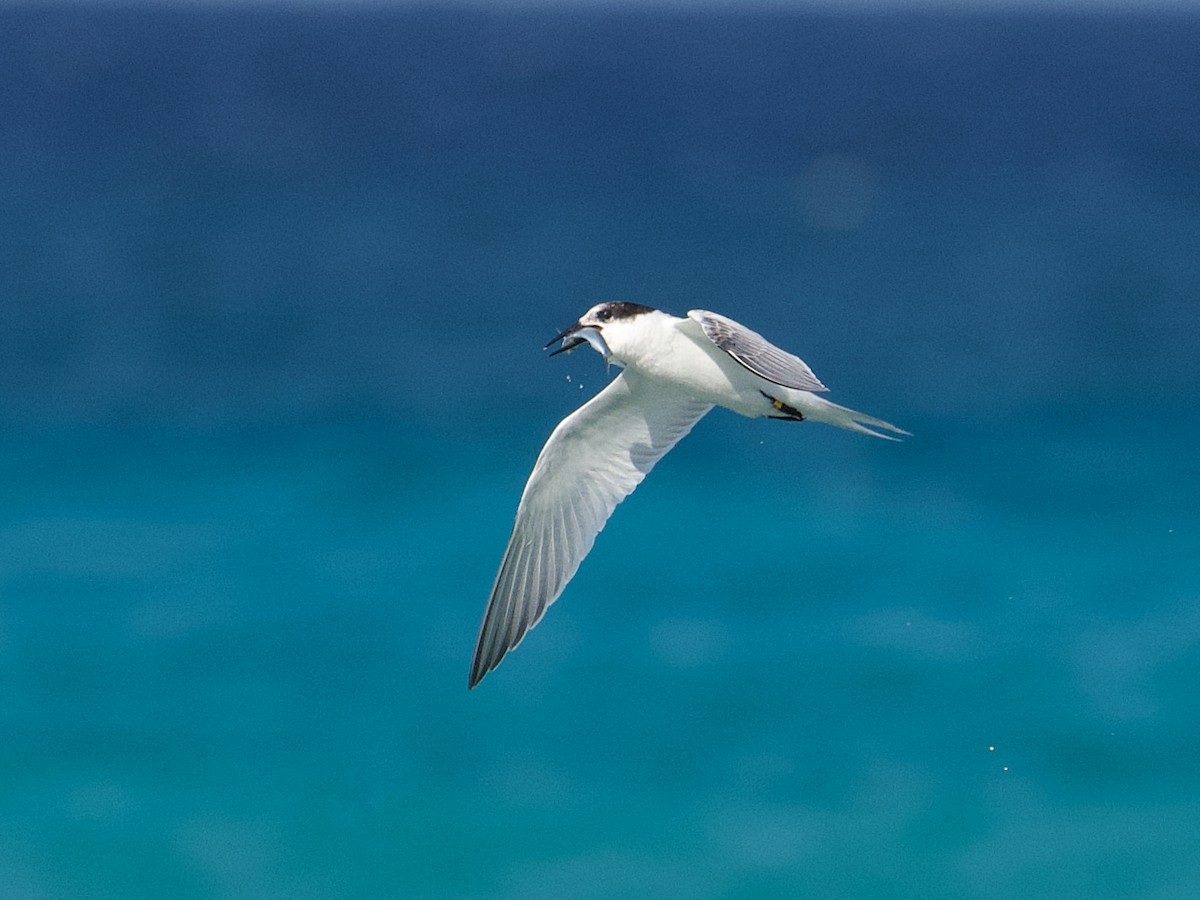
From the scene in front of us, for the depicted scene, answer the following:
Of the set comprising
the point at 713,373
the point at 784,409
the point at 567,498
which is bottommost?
the point at 784,409

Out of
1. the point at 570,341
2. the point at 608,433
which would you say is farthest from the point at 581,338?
the point at 608,433

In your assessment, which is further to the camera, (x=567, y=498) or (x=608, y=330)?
(x=567, y=498)

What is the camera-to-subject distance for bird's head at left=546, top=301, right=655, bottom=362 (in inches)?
216

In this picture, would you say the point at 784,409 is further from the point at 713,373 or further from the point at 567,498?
the point at 567,498

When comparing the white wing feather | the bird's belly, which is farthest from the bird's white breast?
the white wing feather

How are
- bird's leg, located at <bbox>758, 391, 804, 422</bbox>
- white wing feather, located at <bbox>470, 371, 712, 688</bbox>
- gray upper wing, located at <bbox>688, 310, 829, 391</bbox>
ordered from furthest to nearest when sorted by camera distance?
white wing feather, located at <bbox>470, 371, 712, 688</bbox>, bird's leg, located at <bbox>758, 391, 804, 422</bbox>, gray upper wing, located at <bbox>688, 310, 829, 391</bbox>

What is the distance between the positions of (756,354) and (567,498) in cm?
146

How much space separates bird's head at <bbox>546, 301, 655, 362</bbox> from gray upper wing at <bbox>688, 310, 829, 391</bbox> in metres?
0.42

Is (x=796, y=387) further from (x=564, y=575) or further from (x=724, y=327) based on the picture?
(x=564, y=575)

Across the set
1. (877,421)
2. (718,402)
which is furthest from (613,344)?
(877,421)

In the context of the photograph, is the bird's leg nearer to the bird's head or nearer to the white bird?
the white bird

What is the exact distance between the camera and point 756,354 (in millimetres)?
4902

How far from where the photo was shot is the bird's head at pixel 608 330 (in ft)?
18.0

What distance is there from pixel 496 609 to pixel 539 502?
0.40m
